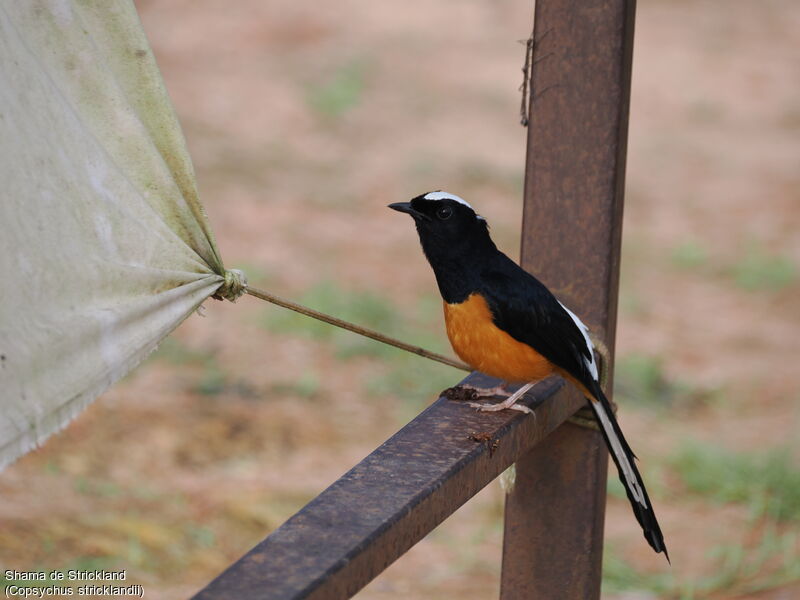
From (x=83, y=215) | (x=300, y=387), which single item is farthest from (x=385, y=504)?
(x=300, y=387)

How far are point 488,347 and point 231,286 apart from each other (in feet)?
2.16

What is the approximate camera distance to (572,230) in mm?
2982

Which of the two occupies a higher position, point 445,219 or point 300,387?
point 445,219

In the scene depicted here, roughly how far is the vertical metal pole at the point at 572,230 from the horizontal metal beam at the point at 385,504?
1.04 feet

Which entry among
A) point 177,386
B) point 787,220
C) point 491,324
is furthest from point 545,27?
point 787,220

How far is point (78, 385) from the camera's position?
2.14m

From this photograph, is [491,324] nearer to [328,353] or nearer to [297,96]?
[328,353]

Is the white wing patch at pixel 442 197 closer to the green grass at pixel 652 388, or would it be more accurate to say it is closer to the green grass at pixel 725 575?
the green grass at pixel 725 575

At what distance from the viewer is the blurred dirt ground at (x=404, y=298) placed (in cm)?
462

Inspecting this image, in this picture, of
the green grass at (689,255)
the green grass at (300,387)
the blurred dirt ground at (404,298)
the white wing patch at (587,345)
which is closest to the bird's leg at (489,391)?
the white wing patch at (587,345)

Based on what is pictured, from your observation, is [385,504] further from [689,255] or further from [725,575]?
[689,255]

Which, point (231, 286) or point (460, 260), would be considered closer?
point (231, 286)

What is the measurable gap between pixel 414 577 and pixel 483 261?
203cm

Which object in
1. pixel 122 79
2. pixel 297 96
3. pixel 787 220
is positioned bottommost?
pixel 787 220
